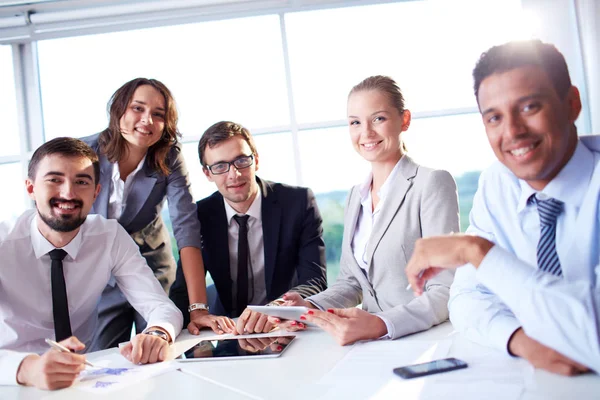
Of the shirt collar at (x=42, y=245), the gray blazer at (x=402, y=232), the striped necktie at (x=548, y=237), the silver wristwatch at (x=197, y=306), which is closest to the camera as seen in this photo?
the striped necktie at (x=548, y=237)

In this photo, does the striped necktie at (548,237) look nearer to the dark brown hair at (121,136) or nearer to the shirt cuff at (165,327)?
the shirt cuff at (165,327)

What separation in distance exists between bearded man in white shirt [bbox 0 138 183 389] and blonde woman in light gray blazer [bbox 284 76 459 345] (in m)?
0.75

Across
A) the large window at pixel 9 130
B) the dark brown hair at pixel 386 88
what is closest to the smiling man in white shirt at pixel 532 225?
the dark brown hair at pixel 386 88

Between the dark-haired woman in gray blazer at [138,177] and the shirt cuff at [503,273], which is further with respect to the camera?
the dark-haired woman in gray blazer at [138,177]

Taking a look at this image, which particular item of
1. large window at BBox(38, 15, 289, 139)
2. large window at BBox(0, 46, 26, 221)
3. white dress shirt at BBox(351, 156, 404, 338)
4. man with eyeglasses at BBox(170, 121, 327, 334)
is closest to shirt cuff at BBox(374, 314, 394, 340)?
white dress shirt at BBox(351, 156, 404, 338)

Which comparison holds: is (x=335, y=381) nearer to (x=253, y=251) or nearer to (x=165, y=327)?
(x=165, y=327)

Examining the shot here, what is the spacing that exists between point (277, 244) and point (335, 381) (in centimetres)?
157

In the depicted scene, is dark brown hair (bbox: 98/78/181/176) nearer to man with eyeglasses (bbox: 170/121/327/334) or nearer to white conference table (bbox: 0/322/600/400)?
man with eyeglasses (bbox: 170/121/327/334)

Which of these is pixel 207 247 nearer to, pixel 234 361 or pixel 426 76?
pixel 234 361

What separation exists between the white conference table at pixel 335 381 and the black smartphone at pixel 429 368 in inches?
0.7

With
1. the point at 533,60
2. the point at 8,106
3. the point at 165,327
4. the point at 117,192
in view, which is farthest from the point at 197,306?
the point at 8,106

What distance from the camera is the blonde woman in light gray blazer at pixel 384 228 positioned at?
69.3 inches

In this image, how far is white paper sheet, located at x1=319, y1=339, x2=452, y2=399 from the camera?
125 centimetres

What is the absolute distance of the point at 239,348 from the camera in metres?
1.78
